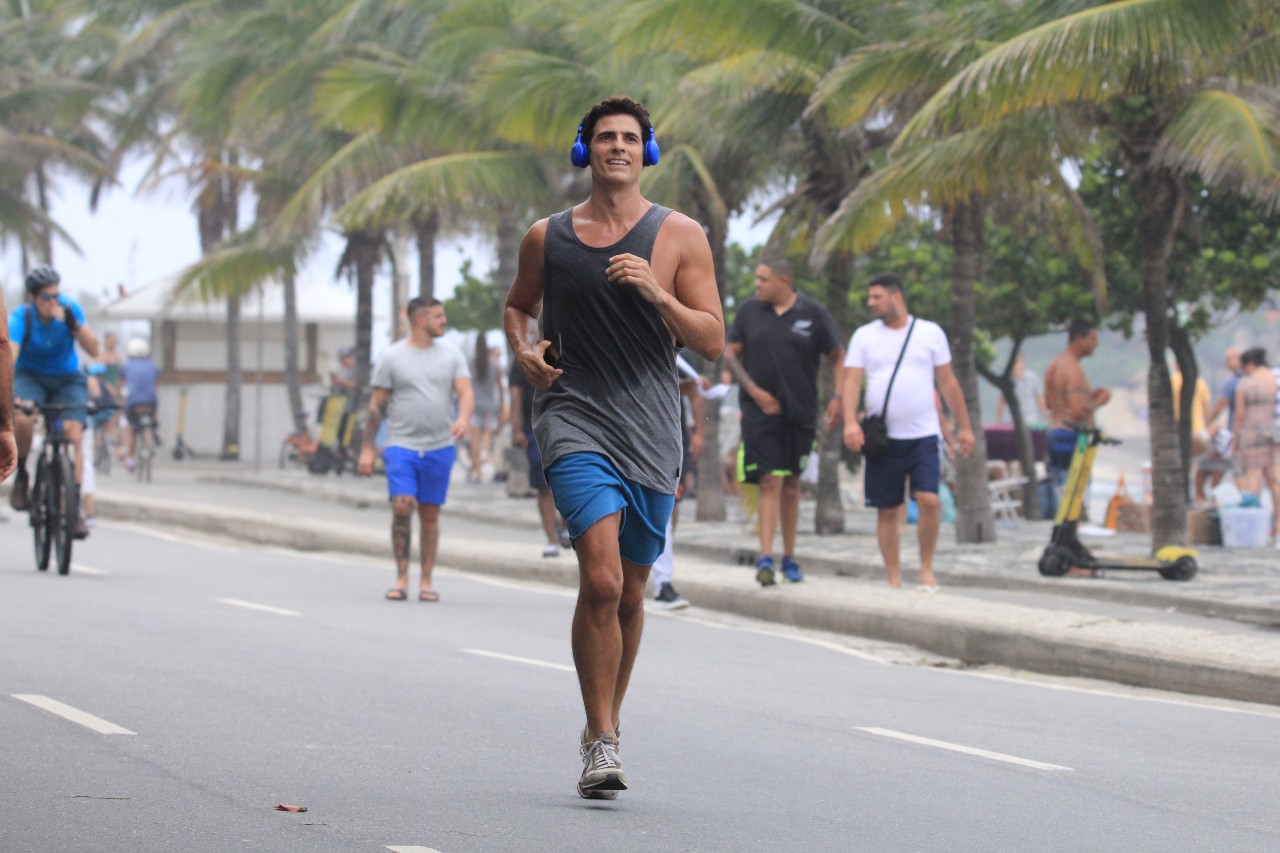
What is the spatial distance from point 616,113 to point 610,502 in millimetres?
1206

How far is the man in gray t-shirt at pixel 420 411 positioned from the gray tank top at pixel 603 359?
20.5 ft

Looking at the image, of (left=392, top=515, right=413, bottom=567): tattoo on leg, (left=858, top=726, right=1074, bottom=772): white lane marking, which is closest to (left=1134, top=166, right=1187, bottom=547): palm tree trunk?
(left=392, top=515, right=413, bottom=567): tattoo on leg

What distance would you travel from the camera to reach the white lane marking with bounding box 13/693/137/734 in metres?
7.12

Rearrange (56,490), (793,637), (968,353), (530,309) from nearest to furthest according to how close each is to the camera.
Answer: (530,309)
(793,637)
(56,490)
(968,353)

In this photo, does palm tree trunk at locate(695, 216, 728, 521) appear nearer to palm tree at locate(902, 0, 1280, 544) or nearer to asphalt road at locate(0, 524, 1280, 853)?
palm tree at locate(902, 0, 1280, 544)

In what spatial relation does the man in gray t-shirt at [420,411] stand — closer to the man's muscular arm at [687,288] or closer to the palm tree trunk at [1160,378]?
the palm tree trunk at [1160,378]

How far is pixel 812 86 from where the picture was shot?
17672 millimetres

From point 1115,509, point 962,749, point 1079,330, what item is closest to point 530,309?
point 962,749

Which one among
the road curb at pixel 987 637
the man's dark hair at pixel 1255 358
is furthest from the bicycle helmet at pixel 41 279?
the man's dark hair at pixel 1255 358

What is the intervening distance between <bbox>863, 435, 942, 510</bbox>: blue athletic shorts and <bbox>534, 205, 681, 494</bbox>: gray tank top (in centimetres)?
654

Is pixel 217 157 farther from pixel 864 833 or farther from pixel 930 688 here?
pixel 864 833

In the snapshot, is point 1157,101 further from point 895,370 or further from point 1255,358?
point 895,370

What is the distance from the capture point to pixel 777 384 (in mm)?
13023

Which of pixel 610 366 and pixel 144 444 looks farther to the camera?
pixel 144 444
